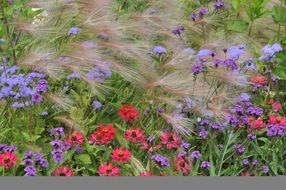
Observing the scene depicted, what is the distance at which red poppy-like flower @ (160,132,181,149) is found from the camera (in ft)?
10.6

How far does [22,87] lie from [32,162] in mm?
382

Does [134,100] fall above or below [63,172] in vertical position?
below

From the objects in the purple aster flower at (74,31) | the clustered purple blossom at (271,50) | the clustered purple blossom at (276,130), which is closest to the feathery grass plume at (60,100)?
the purple aster flower at (74,31)

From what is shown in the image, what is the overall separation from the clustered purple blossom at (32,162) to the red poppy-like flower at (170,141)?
49 centimetres

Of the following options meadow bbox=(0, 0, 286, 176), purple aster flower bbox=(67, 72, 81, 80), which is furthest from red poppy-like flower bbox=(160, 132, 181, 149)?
purple aster flower bbox=(67, 72, 81, 80)

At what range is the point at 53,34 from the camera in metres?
3.87

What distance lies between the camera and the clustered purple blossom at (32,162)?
2949 millimetres

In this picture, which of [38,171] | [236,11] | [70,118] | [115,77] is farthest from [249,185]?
[236,11]

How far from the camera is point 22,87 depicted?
3266mm

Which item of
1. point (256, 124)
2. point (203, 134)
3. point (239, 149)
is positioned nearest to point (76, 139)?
point (203, 134)

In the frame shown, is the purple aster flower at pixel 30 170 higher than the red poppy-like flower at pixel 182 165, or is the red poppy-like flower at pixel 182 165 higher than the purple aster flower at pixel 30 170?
the purple aster flower at pixel 30 170

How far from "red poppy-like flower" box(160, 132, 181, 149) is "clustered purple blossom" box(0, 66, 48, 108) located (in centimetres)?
52

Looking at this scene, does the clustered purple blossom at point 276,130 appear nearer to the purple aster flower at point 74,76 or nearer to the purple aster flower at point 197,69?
the purple aster flower at point 197,69

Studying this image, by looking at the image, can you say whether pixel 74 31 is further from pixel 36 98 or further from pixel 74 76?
pixel 36 98
